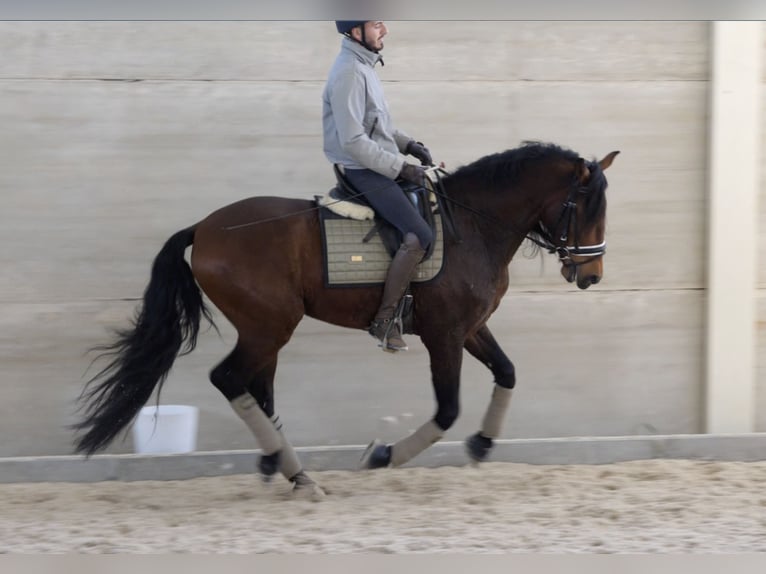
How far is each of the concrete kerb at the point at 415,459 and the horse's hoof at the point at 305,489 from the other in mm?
611

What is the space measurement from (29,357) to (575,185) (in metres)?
3.63

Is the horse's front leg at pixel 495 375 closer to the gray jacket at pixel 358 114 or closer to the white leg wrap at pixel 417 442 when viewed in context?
the white leg wrap at pixel 417 442

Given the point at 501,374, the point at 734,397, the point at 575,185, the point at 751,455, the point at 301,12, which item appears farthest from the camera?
the point at 734,397

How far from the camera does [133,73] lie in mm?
6367

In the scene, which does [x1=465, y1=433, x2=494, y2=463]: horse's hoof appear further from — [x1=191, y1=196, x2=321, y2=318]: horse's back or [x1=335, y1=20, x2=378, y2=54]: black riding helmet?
[x1=335, y1=20, x2=378, y2=54]: black riding helmet

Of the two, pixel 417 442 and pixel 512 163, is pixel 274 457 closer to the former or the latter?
pixel 417 442

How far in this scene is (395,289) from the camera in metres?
5.17

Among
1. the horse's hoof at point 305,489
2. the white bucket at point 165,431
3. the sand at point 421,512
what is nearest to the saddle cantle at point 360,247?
the horse's hoof at point 305,489

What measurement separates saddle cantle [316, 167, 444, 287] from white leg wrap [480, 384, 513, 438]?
0.88m

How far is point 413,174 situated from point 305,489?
181 centimetres

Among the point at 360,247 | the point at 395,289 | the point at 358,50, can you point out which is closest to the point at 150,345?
the point at 360,247

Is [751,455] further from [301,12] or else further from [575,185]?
[301,12]

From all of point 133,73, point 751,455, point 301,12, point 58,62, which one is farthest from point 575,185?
point 58,62

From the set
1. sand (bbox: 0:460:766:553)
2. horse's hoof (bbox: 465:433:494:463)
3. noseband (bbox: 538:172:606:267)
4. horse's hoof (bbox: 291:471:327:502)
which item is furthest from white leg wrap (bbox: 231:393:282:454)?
noseband (bbox: 538:172:606:267)
